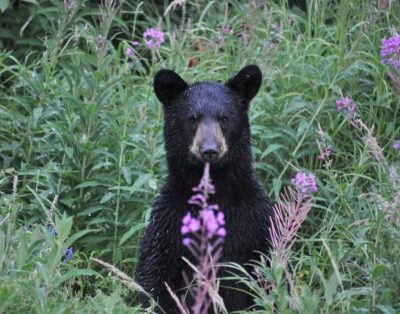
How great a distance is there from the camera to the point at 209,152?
5242 millimetres

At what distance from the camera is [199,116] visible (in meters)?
5.59

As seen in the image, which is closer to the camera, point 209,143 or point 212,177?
point 209,143

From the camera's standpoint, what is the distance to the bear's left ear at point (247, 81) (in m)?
5.77

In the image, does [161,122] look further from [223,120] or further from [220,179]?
[220,179]

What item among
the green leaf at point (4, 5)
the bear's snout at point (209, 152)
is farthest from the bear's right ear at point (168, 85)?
the green leaf at point (4, 5)

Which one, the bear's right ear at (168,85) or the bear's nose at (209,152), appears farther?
the bear's right ear at (168,85)

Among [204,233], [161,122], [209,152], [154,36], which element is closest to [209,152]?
[209,152]

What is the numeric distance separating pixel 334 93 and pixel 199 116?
6.04 ft

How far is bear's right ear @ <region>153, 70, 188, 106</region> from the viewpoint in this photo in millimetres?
5683

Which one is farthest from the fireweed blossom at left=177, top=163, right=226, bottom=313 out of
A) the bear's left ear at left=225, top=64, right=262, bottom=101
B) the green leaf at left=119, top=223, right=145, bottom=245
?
the green leaf at left=119, top=223, right=145, bottom=245

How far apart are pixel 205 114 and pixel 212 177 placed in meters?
0.38

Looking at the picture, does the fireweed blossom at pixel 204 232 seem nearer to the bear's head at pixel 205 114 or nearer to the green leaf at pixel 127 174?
the bear's head at pixel 205 114

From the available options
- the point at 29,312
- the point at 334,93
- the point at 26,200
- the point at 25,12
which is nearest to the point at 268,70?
the point at 334,93

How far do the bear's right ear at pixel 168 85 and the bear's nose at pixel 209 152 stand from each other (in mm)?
638
